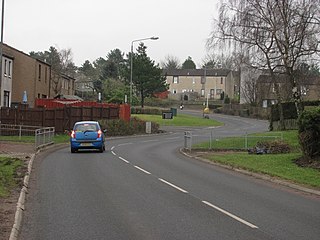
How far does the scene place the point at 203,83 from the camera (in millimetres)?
132250

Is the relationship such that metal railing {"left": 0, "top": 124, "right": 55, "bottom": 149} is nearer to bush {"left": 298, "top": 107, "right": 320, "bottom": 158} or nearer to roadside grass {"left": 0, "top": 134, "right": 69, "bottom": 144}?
roadside grass {"left": 0, "top": 134, "right": 69, "bottom": 144}

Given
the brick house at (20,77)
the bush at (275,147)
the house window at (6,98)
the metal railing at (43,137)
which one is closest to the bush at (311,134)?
the bush at (275,147)

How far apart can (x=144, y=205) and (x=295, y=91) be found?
106 feet

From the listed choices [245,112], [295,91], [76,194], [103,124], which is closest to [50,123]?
[103,124]

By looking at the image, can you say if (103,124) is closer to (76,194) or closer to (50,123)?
(50,123)

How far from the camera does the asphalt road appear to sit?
27.8ft

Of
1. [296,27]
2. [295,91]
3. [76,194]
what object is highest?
[296,27]

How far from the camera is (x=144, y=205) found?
437 inches

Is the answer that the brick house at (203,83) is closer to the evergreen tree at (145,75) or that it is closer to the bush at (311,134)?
the evergreen tree at (145,75)

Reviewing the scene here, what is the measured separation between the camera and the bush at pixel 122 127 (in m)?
46.5

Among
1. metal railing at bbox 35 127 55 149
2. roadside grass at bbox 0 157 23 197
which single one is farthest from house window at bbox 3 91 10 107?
roadside grass at bbox 0 157 23 197

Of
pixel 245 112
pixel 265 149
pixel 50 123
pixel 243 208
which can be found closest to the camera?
pixel 243 208

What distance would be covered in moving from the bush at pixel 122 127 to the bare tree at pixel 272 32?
12.7m

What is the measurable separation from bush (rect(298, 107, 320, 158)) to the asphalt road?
383 cm
